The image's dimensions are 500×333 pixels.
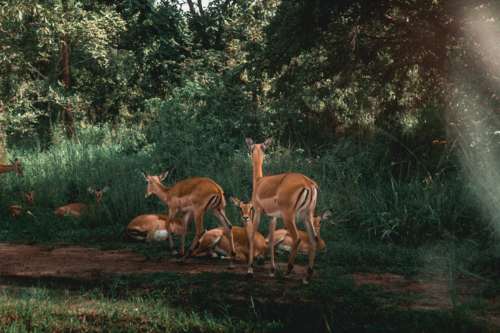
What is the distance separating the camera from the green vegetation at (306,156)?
22.1ft

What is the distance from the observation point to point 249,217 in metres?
8.57

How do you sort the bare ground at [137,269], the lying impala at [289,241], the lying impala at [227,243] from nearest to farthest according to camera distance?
1. the bare ground at [137,269]
2. the lying impala at [227,243]
3. the lying impala at [289,241]

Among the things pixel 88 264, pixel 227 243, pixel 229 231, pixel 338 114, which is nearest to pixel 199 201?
pixel 229 231

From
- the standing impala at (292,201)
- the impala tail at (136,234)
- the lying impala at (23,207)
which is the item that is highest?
the standing impala at (292,201)

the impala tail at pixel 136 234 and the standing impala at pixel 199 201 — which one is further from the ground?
the standing impala at pixel 199 201

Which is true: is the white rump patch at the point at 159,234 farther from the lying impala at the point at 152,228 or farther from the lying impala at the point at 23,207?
the lying impala at the point at 23,207

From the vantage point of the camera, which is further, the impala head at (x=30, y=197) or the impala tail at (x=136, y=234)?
the impala head at (x=30, y=197)

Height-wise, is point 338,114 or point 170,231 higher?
point 338,114

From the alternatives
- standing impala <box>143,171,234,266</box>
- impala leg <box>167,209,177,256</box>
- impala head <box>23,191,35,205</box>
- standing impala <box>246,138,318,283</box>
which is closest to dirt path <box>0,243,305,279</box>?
standing impala <box>143,171,234,266</box>

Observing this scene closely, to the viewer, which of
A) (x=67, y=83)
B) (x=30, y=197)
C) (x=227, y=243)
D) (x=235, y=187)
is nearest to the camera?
(x=227, y=243)

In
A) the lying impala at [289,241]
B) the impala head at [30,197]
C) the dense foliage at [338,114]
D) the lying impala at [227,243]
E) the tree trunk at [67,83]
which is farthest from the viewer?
the tree trunk at [67,83]

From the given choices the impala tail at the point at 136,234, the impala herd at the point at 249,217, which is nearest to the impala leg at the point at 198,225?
the impala herd at the point at 249,217

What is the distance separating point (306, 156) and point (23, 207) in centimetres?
661

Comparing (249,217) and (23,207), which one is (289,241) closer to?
(249,217)
